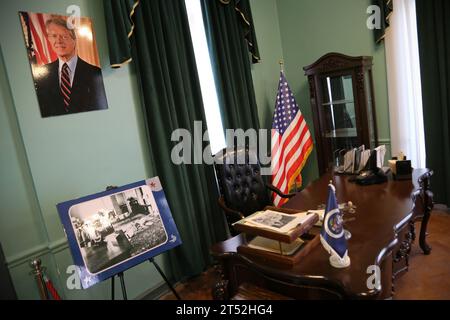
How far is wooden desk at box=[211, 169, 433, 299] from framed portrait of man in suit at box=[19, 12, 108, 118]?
1.31 m

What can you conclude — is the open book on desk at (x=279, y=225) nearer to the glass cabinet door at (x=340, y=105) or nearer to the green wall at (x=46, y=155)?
the green wall at (x=46, y=155)

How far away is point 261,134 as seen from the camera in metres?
3.39

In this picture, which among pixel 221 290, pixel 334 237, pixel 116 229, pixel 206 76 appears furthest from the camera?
pixel 206 76

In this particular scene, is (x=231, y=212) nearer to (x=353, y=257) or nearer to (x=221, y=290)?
(x=221, y=290)

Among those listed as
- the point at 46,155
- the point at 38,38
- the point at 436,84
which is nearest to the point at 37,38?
the point at 38,38

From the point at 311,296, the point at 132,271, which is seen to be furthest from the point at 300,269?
the point at 132,271

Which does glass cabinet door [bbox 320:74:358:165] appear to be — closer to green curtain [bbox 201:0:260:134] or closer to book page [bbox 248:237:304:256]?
green curtain [bbox 201:0:260:134]

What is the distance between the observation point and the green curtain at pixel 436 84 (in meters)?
2.76

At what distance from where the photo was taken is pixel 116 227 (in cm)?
174

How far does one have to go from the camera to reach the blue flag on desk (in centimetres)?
→ 122

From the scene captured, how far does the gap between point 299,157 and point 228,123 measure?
896 mm

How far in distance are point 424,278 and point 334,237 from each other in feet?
4.75

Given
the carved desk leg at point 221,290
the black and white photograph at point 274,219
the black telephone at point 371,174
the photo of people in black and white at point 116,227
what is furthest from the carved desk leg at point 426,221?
the photo of people in black and white at point 116,227

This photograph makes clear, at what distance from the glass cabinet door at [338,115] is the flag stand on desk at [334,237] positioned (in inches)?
85.6
